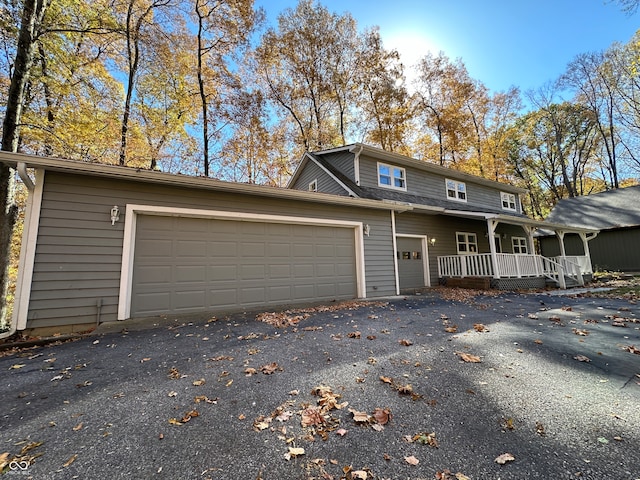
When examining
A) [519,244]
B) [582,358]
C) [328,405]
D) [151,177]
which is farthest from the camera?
[519,244]

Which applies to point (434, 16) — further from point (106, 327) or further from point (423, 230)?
point (106, 327)

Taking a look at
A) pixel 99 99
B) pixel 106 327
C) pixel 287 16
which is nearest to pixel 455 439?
pixel 106 327

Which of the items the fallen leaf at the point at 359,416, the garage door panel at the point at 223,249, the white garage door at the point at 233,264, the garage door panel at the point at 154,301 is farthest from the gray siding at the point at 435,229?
the fallen leaf at the point at 359,416

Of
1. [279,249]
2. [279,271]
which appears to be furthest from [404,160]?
[279,271]

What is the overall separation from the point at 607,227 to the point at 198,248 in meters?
20.6

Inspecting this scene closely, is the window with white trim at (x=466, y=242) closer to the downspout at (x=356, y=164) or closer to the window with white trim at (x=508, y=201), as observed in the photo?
the window with white trim at (x=508, y=201)

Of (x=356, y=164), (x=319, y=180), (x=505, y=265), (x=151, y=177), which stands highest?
(x=356, y=164)

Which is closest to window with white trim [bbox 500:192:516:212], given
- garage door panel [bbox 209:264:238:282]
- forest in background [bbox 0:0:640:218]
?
forest in background [bbox 0:0:640:218]

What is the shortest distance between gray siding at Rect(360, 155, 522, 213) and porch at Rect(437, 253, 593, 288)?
2949 mm

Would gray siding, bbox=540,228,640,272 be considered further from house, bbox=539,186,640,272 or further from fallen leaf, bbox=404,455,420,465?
fallen leaf, bbox=404,455,420,465

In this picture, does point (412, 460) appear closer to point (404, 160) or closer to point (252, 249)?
point (252, 249)

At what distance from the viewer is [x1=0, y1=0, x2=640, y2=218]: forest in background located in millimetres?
8078

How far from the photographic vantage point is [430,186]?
12.4 m

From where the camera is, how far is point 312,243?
7379 millimetres
